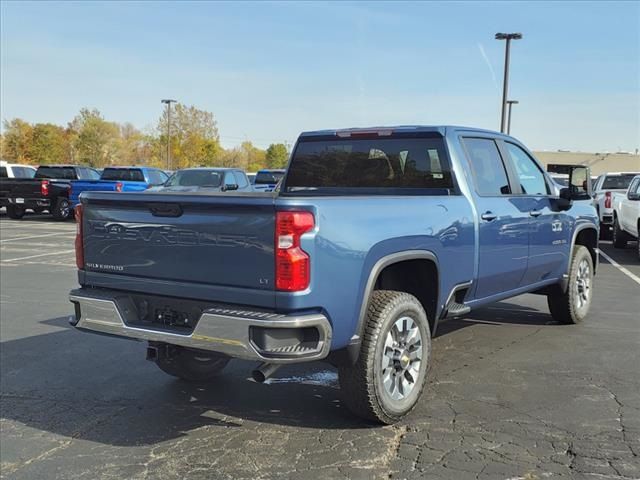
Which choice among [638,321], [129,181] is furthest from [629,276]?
[129,181]

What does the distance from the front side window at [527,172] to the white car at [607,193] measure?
1038 centimetres

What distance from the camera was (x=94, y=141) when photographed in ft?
204

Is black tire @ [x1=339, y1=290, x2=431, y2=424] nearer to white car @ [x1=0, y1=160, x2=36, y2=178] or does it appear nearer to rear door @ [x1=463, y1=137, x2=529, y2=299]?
Result: rear door @ [x1=463, y1=137, x2=529, y2=299]

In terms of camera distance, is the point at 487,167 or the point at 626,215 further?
the point at 626,215

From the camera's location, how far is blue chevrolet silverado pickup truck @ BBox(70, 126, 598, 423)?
337 cm

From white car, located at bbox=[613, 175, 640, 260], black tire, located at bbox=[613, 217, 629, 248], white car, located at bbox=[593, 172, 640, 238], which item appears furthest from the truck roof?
white car, located at bbox=[593, 172, 640, 238]

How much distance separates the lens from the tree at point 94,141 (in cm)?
6203

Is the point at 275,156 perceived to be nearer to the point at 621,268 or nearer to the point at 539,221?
the point at 621,268

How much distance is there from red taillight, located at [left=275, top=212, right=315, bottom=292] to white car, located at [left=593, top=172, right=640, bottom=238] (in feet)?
46.0

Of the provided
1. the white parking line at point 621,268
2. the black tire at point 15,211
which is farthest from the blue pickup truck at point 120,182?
the white parking line at point 621,268

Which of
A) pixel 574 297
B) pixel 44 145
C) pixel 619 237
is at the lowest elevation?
pixel 619 237

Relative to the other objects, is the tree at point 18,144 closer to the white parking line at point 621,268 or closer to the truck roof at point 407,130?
the white parking line at point 621,268

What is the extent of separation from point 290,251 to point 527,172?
3542 millimetres

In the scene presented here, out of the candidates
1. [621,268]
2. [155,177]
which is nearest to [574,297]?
[621,268]
